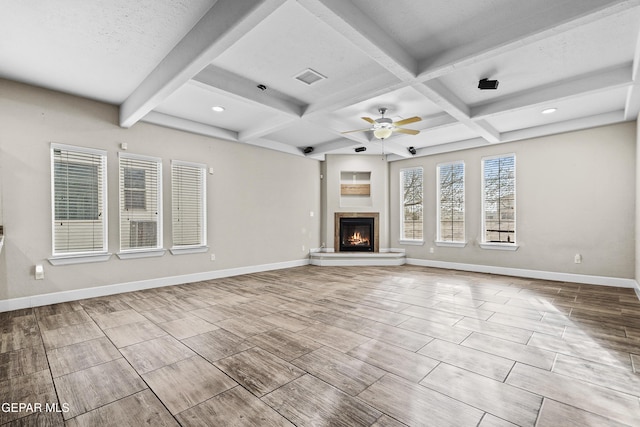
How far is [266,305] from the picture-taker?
4020 mm

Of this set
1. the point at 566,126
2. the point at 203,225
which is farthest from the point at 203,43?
the point at 566,126

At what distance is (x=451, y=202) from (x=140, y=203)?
6.46 meters

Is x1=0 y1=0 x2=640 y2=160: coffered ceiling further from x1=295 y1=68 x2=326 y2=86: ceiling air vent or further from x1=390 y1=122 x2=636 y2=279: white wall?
x1=390 y1=122 x2=636 y2=279: white wall

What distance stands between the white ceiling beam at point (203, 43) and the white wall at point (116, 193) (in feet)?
3.75

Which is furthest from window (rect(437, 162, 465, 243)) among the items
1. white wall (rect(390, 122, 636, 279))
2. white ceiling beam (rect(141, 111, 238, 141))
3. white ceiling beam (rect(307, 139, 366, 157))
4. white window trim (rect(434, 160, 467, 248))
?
white ceiling beam (rect(141, 111, 238, 141))

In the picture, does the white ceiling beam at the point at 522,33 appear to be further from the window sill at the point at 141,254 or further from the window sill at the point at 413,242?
the window sill at the point at 413,242

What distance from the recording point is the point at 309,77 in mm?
3777

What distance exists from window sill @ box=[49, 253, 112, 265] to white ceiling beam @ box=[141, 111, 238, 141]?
2238mm

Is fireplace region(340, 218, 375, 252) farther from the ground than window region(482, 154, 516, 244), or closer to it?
closer to it

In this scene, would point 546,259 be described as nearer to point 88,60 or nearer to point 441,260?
point 441,260

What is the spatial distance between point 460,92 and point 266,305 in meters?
3.98

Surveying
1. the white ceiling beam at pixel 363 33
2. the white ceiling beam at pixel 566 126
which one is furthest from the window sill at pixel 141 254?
the white ceiling beam at pixel 566 126

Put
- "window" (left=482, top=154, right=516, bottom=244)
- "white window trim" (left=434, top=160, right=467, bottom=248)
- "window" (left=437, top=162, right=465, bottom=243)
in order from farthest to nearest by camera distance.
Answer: "window" (left=437, top=162, right=465, bottom=243), "white window trim" (left=434, top=160, right=467, bottom=248), "window" (left=482, top=154, right=516, bottom=244)

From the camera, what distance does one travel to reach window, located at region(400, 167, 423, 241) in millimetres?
7715
